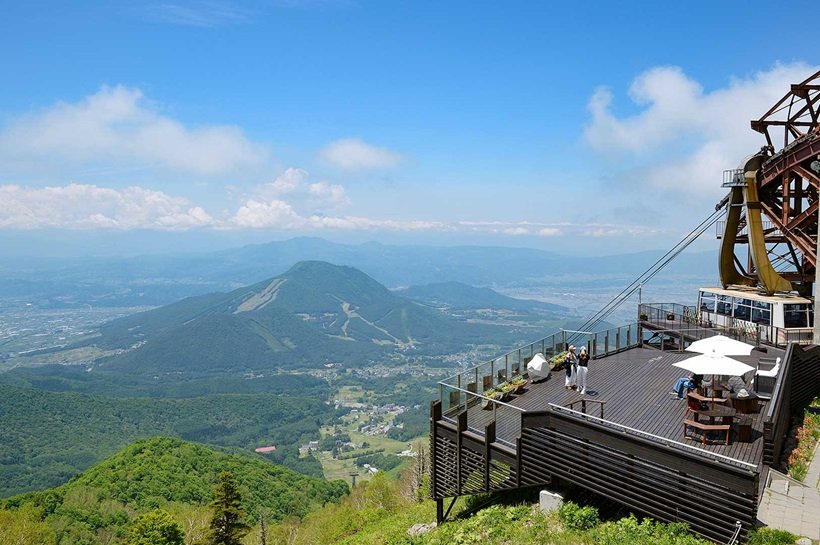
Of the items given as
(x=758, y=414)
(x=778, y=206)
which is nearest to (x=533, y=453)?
(x=758, y=414)

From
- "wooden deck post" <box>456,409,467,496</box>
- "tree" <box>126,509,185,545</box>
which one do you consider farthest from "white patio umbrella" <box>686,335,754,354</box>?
"tree" <box>126,509,185,545</box>

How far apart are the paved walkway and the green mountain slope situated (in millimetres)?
100551

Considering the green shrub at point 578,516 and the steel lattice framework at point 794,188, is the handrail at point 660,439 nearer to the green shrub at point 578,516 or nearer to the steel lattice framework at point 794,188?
the green shrub at point 578,516

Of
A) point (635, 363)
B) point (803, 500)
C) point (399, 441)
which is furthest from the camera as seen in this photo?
point (399, 441)

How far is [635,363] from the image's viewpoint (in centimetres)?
1708

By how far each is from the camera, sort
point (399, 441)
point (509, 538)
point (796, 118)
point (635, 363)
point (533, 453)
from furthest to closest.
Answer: point (399, 441) → point (796, 118) → point (635, 363) → point (533, 453) → point (509, 538)

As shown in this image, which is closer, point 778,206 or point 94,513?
point 778,206

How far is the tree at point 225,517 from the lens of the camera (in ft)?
86.0

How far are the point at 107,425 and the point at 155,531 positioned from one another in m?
105

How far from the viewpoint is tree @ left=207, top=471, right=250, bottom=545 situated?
26219mm

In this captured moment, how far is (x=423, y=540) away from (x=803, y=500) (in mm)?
6669

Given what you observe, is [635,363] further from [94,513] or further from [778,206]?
[94,513]

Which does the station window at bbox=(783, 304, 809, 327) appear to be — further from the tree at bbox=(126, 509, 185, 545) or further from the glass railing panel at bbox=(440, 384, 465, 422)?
the tree at bbox=(126, 509, 185, 545)

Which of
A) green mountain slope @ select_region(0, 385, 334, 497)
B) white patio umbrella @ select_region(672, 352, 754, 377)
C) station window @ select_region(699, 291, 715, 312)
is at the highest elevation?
white patio umbrella @ select_region(672, 352, 754, 377)
